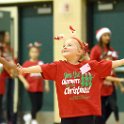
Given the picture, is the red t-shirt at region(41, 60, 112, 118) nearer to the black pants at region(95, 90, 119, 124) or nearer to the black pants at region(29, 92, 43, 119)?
the black pants at region(95, 90, 119, 124)

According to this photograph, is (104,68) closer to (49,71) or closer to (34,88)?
(49,71)

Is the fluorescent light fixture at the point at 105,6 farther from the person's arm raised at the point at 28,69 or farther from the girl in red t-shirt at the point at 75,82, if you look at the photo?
the person's arm raised at the point at 28,69

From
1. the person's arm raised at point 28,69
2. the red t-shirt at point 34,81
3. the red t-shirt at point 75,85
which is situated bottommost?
the red t-shirt at point 34,81

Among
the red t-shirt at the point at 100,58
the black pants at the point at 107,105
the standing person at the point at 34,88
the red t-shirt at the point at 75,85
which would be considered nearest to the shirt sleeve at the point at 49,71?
the red t-shirt at the point at 75,85

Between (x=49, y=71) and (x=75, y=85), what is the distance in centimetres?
Result: 26

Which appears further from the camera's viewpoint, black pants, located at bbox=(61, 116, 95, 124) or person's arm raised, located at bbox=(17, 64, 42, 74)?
black pants, located at bbox=(61, 116, 95, 124)

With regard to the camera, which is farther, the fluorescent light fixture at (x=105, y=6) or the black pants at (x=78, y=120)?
the fluorescent light fixture at (x=105, y=6)

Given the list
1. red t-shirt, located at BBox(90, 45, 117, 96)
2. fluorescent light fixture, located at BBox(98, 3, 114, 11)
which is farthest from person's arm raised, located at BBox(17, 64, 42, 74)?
fluorescent light fixture, located at BBox(98, 3, 114, 11)

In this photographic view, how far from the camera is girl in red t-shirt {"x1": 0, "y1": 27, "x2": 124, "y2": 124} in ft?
12.8

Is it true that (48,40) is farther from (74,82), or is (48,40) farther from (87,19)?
(74,82)

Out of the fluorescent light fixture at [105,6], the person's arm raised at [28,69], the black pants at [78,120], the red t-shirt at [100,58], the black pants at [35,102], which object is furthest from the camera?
the fluorescent light fixture at [105,6]

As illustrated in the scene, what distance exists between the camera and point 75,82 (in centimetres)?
395

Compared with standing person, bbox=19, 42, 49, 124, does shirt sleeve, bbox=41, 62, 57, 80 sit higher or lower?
higher

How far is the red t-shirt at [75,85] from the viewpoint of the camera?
12.8ft
